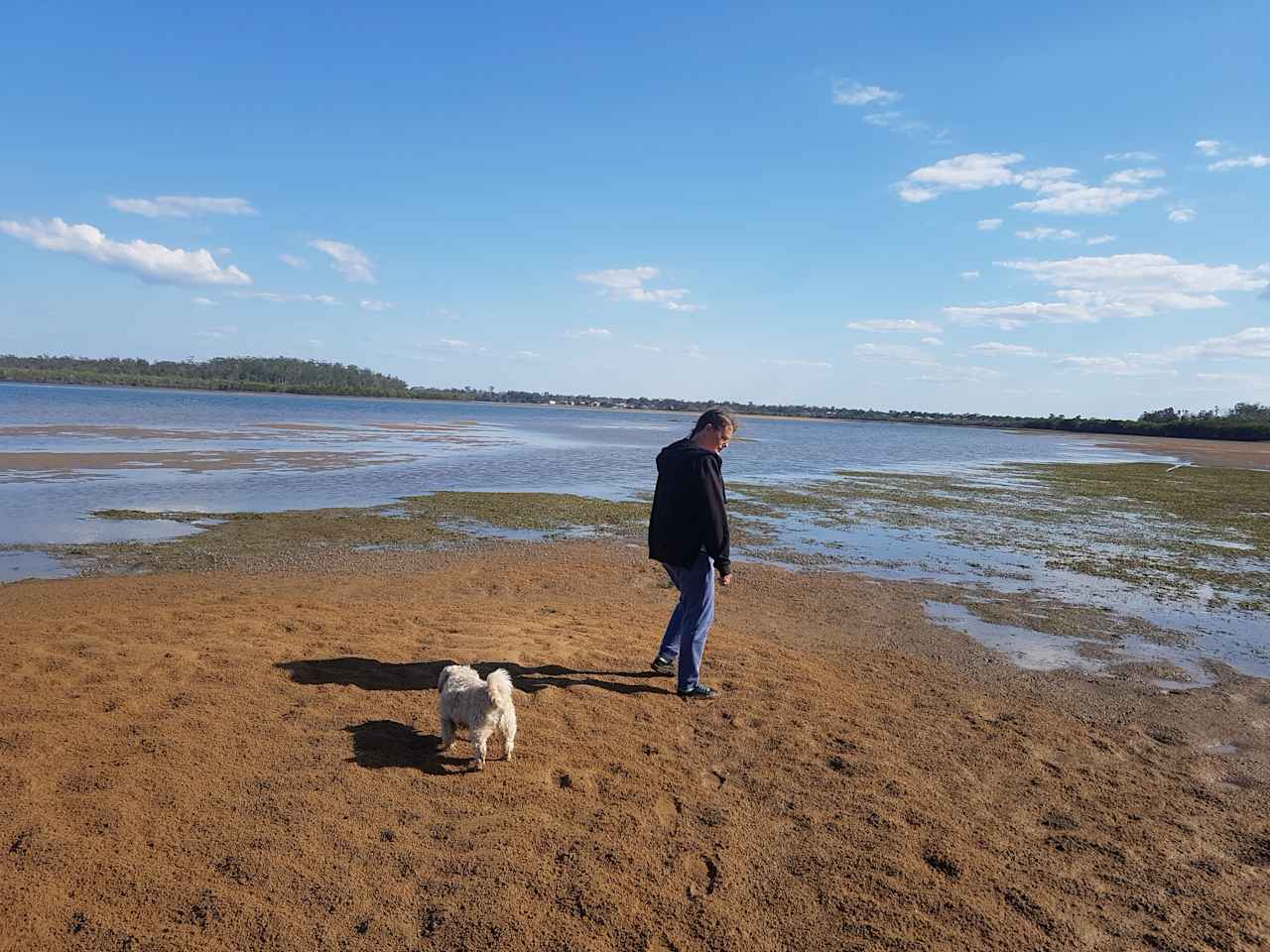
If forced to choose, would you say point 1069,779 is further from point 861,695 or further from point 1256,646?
point 1256,646

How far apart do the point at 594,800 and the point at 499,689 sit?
2.96 feet

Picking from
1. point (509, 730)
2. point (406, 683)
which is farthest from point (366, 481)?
point (509, 730)

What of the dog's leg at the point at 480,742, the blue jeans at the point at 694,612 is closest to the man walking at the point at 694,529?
the blue jeans at the point at 694,612

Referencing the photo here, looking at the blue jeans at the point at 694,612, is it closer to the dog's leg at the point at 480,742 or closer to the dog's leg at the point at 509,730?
the dog's leg at the point at 509,730

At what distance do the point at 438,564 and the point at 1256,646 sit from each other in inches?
431

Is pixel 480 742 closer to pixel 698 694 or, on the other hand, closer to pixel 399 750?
pixel 399 750

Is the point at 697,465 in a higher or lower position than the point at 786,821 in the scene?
higher

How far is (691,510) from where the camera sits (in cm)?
593

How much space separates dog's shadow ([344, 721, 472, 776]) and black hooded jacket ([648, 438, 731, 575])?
2.17 meters

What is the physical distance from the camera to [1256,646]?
8.91 metres

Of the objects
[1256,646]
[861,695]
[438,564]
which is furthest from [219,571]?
[1256,646]

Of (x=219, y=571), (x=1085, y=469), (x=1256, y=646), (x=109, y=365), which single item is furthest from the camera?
(x=109, y=365)

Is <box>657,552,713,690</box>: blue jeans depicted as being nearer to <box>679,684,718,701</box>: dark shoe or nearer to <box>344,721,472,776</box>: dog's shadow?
<box>679,684,718,701</box>: dark shoe

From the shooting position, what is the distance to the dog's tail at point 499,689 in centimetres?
464
